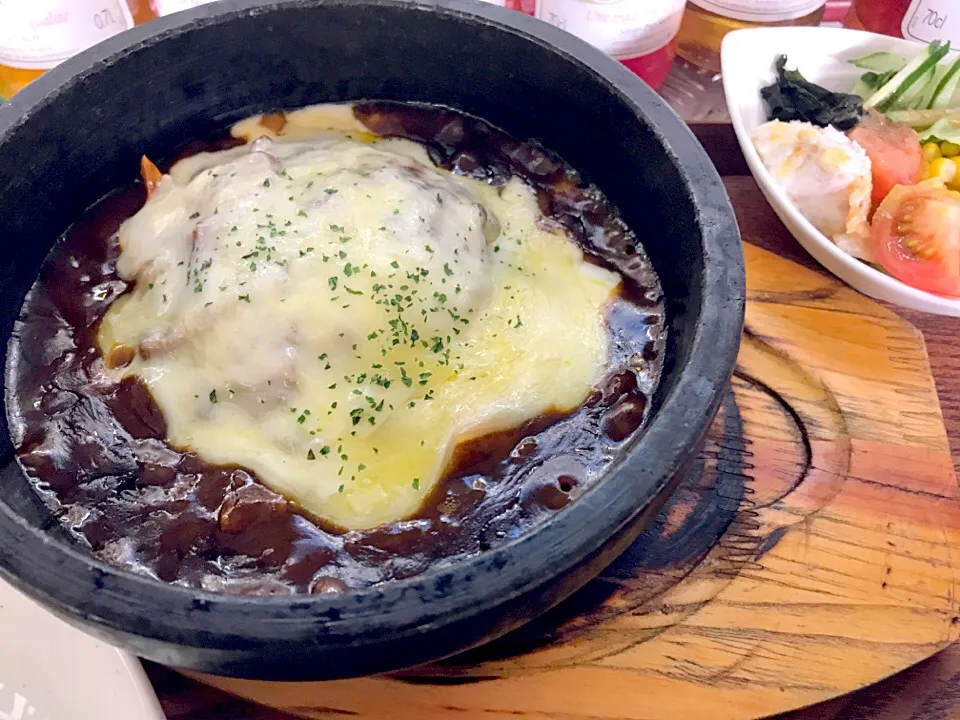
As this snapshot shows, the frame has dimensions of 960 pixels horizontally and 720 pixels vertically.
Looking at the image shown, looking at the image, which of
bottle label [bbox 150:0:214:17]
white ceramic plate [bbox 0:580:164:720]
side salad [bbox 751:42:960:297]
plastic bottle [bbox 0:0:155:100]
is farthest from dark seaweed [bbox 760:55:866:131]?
white ceramic plate [bbox 0:580:164:720]

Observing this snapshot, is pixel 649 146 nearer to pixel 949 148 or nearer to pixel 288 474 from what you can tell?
pixel 288 474

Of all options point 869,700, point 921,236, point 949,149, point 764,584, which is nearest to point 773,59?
point 949,149

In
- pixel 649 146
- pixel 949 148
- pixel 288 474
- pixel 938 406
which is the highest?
pixel 649 146

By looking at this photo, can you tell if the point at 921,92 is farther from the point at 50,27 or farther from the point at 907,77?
the point at 50,27

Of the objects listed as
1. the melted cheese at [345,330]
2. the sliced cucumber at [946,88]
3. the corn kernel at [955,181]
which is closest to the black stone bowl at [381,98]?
the melted cheese at [345,330]

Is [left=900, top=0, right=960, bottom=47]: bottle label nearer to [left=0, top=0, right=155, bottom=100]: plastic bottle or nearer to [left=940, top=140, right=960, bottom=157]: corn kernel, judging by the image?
[left=940, top=140, right=960, bottom=157]: corn kernel

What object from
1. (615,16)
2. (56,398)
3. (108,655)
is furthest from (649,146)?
(108,655)
